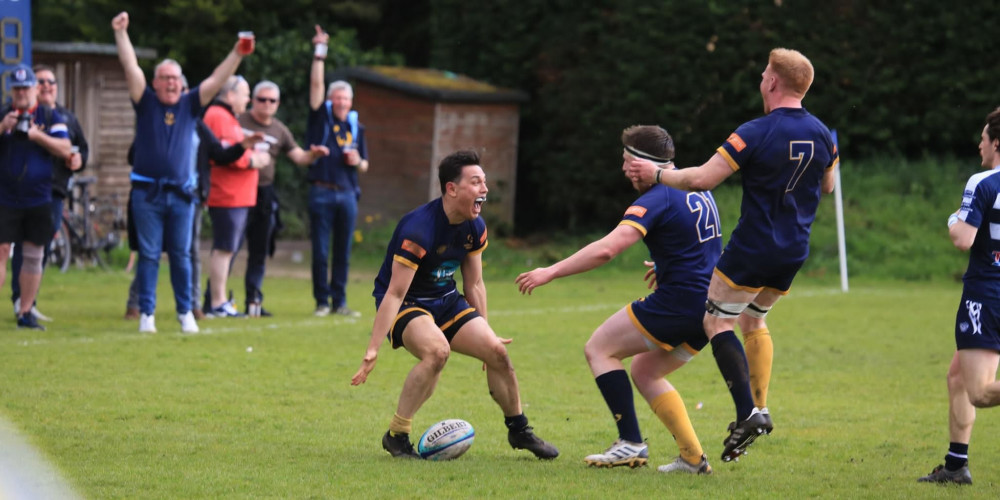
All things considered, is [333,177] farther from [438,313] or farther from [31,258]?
[438,313]

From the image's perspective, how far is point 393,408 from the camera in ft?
27.3

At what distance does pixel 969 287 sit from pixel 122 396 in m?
5.29

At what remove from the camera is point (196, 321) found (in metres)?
12.6

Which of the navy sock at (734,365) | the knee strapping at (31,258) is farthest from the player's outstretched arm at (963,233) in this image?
the knee strapping at (31,258)

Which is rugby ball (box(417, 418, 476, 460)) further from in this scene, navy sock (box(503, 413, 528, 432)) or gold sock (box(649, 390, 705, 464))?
gold sock (box(649, 390, 705, 464))

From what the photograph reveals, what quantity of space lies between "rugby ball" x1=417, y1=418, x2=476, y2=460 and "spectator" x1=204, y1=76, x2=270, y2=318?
627cm

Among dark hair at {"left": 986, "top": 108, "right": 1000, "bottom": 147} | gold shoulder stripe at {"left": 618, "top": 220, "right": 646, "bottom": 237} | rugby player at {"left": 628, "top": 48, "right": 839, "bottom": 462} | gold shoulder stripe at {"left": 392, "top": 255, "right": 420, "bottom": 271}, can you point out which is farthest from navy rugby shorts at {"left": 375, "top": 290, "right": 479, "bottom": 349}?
dark hair at {"left": 986, "top": 108, "right": 1000, "bottom": 147}

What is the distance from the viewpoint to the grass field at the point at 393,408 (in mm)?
5996

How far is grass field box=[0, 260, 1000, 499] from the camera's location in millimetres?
A: 5996

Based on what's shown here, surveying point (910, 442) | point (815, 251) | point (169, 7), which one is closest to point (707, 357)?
point (910, 442)

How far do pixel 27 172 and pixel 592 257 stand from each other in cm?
688

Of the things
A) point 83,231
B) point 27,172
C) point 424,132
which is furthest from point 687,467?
point 424,132

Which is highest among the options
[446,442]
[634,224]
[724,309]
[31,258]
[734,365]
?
[634,224]

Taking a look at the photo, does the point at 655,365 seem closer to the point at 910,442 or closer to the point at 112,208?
the point at 910,442
